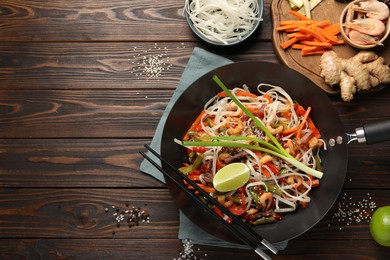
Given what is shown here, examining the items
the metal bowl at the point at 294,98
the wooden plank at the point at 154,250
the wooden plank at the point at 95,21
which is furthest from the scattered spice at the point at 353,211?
the wooden plank at the point at 95,21

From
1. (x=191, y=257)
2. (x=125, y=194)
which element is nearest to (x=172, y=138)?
(x=125, y=194)

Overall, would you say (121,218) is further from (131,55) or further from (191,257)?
(131,55)

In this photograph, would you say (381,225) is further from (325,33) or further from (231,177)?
(325,33)

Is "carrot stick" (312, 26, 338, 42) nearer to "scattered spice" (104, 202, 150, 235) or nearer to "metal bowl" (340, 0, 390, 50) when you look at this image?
"metal bowl" (340, 0, 390, 50)

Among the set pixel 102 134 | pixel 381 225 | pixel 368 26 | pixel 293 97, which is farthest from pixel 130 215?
pixel 368 26

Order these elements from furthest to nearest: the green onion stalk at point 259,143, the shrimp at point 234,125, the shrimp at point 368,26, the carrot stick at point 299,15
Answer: the carrot stick at point 299,15 < the shrimp at point 368,26 < the shrimp at point 234,125 < the green onion stalk at point 259,143

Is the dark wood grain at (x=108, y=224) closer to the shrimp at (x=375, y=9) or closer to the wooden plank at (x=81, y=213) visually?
the wooden plank at (x=81, y=213)

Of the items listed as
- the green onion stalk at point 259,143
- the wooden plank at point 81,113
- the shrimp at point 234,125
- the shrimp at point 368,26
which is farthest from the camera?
the wooden plank at point 81,113
